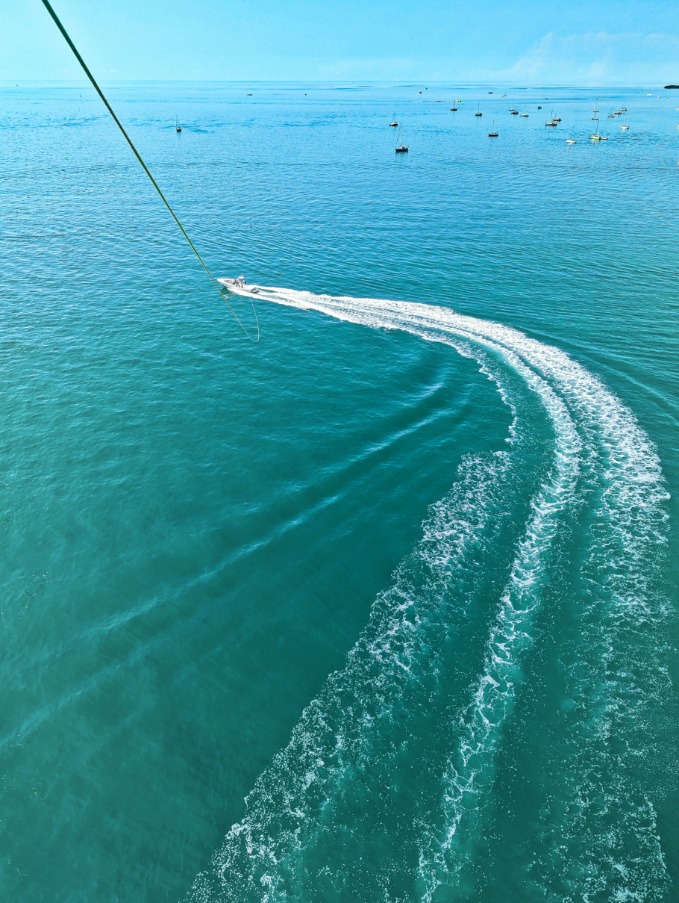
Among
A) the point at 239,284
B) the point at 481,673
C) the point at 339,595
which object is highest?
the point at 239,284

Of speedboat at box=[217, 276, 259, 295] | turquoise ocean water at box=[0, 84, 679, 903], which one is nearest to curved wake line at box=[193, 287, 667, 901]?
turquoise ocean water at box=[0, 84, 679, 903]

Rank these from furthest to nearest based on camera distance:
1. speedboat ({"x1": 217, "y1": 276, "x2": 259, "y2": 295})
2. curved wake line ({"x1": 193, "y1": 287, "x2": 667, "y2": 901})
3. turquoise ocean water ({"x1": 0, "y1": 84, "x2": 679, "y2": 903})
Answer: speedboat ({"x1": 217, "y1": 276, "x2": 259, "y2": 295})
turquoise ocean water ({"x1": 0, "y1": 84, "x2": 679, "y2": 903})
curved wake line ({"x1": 193, "y1": 287, "x2": 667, "y2": 901})

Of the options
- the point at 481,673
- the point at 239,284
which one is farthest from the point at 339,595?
the point at 239,284

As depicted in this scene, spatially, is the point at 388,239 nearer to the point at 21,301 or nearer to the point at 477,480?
the point at 21,301

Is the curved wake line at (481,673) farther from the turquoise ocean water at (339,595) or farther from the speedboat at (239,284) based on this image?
the speedboat at (239,284)

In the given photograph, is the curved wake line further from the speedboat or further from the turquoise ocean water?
the speedboat

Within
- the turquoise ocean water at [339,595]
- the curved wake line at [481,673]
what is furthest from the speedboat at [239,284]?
the curved wake line at [481,673]

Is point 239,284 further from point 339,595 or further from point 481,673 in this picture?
point 481,673
